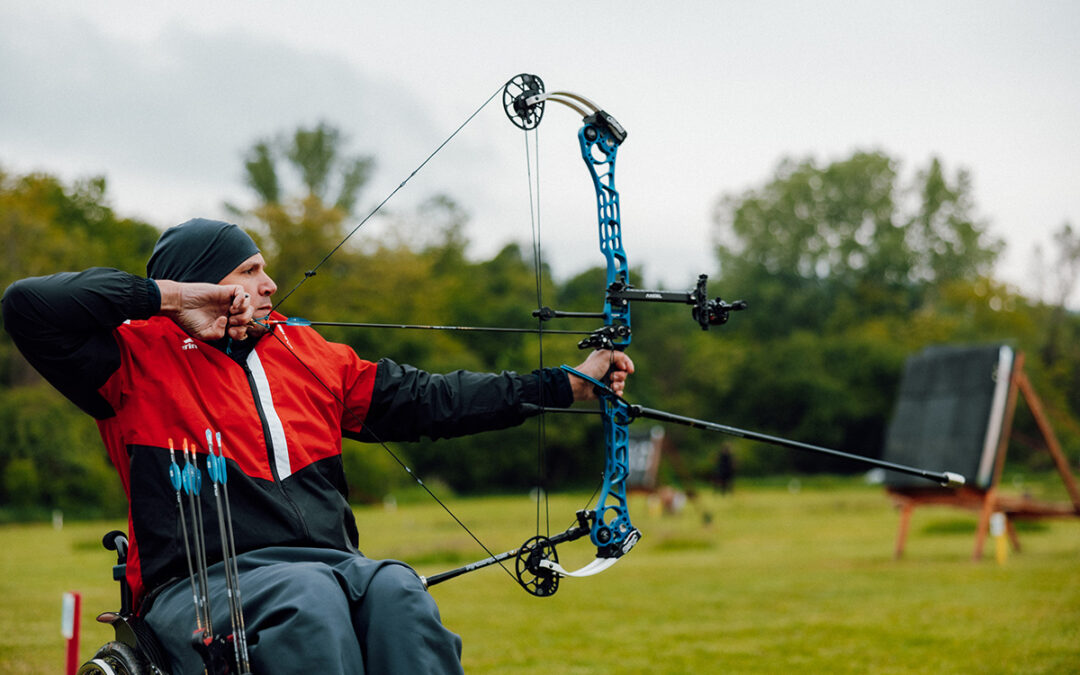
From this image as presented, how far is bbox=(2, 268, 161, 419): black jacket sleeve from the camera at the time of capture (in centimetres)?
265

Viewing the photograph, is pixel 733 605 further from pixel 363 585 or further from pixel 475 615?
pixel 363 585

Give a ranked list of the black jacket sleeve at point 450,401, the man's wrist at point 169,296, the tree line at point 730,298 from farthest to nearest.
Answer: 1. the tree line at point 730,298
2. the black jacket sleeve at point 450,401
3. the man's wrist at point 169,296

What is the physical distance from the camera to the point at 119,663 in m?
2.72

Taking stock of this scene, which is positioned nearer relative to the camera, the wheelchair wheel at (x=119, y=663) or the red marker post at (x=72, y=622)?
the wheelchair wheel at (x=119, y=663)

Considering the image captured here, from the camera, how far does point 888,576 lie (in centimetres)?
1048

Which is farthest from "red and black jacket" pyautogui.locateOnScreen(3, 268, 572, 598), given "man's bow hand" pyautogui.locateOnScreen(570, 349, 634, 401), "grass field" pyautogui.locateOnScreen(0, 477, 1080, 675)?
"grass field" pyautogui.locateOnScreen(0, 477, 1080, 675)

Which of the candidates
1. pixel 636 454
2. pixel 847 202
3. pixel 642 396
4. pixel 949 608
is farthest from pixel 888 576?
pixel 847 202

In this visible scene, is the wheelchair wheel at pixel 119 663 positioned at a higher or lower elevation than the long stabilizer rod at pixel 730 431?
lower

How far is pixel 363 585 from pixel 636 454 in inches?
980

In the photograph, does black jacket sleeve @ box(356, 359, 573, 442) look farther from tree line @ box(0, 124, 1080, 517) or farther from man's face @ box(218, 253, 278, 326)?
tree line @ box(0, 124, 1080, 517)

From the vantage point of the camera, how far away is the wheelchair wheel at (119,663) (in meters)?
2.68

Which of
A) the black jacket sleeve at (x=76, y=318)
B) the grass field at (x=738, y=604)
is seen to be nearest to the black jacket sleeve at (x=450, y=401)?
the black jacket sleeve at (x=76, y=318)

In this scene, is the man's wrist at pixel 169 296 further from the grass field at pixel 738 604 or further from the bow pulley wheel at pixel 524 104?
the grass field at pixel 738 604

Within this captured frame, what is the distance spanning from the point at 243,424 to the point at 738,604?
6718mm
